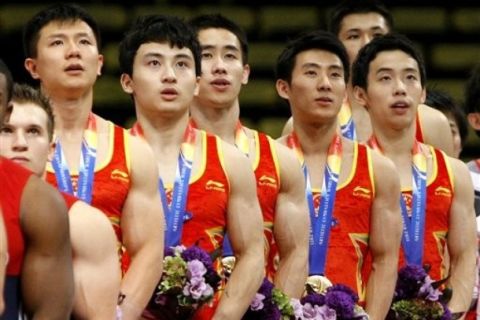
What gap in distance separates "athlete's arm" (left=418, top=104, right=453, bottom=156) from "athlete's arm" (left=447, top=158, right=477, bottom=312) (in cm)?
61

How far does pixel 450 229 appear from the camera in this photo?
951 cm

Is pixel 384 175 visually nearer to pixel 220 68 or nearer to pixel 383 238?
pixel 383 238

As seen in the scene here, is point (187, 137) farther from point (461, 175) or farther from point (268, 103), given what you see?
point (268, 103)

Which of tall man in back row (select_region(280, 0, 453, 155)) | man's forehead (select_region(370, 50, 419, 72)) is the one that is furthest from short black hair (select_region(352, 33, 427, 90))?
tall man in back row (select_region(280, 0, 453, 155))

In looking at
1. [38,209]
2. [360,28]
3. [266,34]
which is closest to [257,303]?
[360,28]

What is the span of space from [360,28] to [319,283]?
6.18 ft

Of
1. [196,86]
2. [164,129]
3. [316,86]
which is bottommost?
[164,129]

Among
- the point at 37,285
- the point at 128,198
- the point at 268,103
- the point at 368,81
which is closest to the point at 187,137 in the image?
the point at 128,198

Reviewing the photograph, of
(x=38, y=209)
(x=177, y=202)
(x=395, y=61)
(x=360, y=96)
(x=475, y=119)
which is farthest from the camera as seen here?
(x=475, y=119)

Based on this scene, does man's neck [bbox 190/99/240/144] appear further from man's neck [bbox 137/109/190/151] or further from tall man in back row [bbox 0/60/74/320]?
tall man in back row [bbox 0/60/74/320]

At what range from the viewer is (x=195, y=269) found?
8.20m

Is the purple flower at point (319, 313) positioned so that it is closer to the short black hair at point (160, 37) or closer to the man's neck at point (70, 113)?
the short black hair at point (160, 37)

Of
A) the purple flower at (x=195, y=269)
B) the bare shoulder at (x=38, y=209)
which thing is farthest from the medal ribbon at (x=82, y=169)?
the bare shoulder at (x=38, y=209)

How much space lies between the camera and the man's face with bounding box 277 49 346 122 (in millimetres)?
9320
